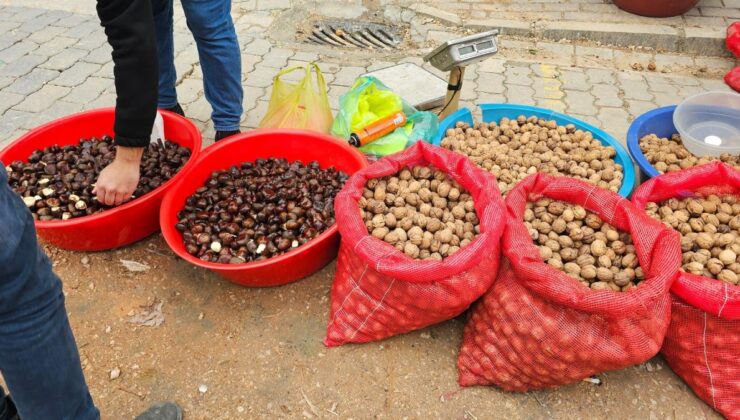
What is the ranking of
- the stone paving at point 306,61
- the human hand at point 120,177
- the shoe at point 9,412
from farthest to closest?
the stone paving at point 306,61
the human hand at point 120,177
the shoe at point 9,412

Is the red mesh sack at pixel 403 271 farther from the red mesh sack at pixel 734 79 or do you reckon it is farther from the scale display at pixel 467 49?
the red mesh sack at pixel 734 79

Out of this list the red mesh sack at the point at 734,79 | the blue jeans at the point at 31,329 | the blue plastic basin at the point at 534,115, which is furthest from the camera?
the red mesh sack at the point at 734,79

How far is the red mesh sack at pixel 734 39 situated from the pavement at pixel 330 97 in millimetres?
143

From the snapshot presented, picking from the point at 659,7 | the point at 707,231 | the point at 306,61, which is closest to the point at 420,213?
the point at 707,231

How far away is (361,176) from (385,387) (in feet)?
2.87

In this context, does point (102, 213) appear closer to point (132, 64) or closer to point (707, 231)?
point (132, 64)

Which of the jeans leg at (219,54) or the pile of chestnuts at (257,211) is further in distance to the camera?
the jeans leg at (219,54)

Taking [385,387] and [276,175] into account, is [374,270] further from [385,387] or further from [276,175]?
[276,175]

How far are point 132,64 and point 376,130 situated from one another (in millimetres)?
1417

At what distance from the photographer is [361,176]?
214cm

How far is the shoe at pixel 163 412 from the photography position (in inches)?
73.6

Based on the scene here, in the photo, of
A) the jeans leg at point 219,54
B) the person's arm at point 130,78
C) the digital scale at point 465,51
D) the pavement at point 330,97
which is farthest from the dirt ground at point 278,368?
the digital scale at point 465,51

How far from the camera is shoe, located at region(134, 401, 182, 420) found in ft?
6.14

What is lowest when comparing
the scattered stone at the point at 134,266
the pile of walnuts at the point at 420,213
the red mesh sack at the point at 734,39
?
the scattered stone at the point at 134,266
